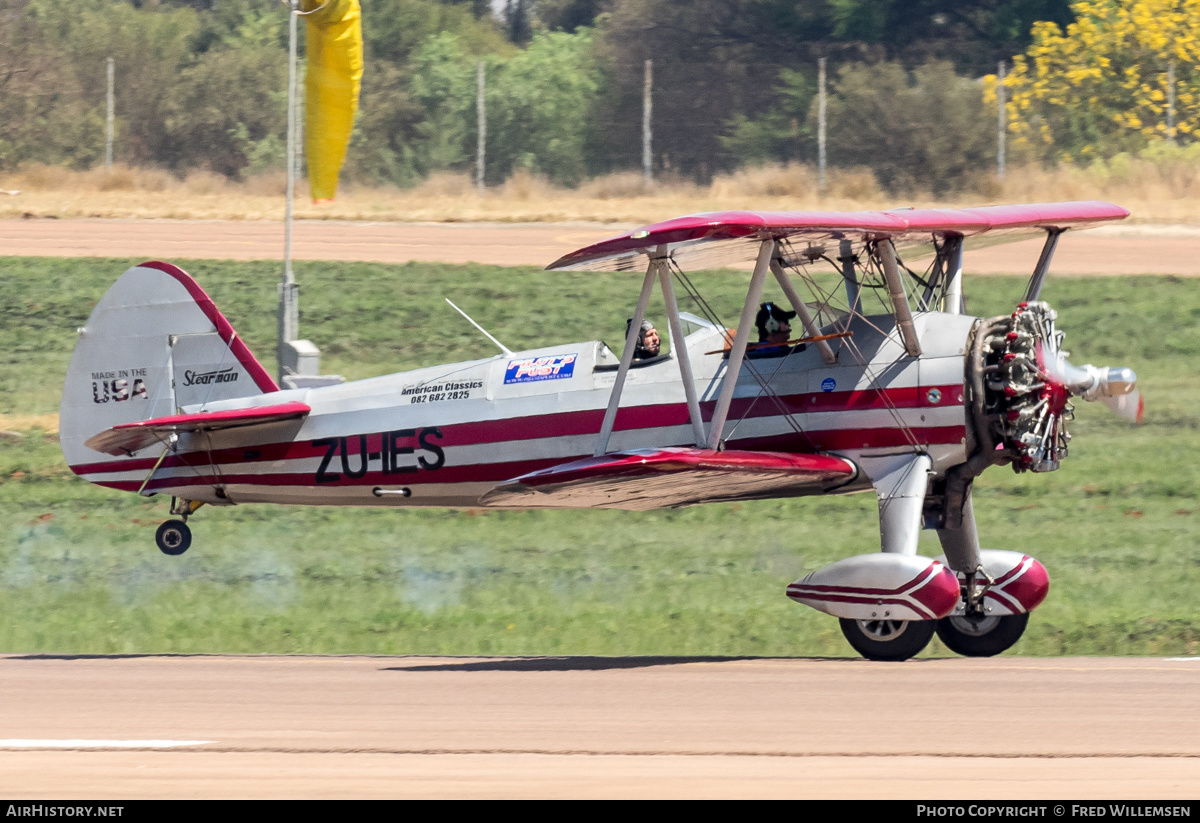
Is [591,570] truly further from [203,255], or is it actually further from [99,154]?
[99,154]

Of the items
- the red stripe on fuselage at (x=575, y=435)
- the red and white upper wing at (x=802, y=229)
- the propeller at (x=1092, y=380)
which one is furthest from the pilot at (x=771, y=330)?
the propeller at (x=1092, y=380)

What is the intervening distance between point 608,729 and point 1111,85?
38.9m

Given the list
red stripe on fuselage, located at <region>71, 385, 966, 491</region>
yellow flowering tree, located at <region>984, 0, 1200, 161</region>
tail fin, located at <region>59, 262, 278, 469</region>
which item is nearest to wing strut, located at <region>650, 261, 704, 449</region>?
red stripe on fuselage, located at <region>71, 385, 966, 491</region>

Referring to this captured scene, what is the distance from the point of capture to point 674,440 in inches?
537

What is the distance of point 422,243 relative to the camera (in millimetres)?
32844

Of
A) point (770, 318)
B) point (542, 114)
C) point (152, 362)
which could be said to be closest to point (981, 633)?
point (770, 318)

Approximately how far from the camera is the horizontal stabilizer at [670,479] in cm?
1188

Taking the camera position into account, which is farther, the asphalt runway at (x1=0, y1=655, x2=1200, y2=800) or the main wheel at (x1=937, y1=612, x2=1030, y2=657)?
the main wheel at (x1=937, y1=612, x2=1030, y2=657)

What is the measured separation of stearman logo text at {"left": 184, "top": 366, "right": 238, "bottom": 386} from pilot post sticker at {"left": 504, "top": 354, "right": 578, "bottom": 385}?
2.88 metres

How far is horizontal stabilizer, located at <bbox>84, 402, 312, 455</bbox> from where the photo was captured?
594 inches

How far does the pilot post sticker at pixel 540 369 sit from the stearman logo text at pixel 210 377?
2.88 meters

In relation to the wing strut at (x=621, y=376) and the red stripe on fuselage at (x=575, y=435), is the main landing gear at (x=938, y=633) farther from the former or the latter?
the wing strut at (x=621, y=376)

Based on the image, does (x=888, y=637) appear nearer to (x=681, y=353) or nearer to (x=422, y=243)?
(x=681, y=353)

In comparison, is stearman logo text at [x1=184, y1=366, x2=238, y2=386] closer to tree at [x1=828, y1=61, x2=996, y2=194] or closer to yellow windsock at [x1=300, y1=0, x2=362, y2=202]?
yellow windsock at [x1=300, y1=0, x2=362, y2=202]
